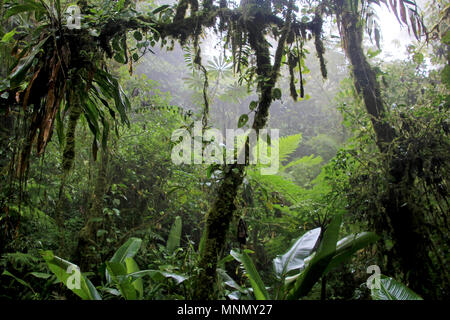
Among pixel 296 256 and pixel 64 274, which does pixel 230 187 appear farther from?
pixel 64 274

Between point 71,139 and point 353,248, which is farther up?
point 71,139

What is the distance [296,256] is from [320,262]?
32cm

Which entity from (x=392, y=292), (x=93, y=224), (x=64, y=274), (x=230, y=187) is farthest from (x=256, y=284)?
(x=93, y=224)

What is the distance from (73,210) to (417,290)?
3921mm

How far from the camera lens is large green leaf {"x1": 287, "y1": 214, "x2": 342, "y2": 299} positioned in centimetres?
145

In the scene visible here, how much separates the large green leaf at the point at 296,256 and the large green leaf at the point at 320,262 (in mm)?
130

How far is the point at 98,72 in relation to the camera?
1.73 metres

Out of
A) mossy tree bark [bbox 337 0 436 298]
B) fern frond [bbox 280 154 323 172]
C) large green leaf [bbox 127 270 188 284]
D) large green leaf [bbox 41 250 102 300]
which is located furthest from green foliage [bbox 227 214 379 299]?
fern frond [bbox 280 154 323 172]

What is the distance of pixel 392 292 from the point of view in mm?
1402

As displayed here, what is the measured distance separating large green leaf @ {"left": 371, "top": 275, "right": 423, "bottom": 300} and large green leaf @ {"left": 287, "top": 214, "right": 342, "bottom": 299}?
0.92 ft

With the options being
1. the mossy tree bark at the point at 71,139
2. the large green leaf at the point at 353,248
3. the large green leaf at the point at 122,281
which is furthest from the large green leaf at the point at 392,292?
the mossy tree bark at the point at 71,139

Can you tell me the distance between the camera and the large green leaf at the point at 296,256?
1676mm
